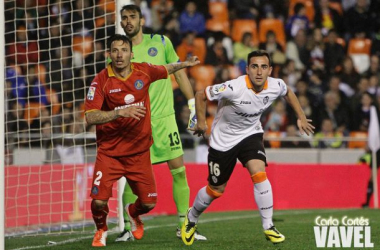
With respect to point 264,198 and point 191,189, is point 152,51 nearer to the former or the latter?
point 264,198

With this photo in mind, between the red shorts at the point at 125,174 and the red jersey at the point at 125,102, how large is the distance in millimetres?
72

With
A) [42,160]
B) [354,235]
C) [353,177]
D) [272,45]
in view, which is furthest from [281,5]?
[354,235]

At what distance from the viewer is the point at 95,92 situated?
812 cm

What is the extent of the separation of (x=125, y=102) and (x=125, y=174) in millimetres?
676

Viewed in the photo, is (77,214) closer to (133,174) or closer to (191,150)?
(191,150)

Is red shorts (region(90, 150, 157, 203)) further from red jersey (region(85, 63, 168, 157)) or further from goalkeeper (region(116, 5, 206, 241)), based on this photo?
goalkeeper (region(116, 5, 206, 241))

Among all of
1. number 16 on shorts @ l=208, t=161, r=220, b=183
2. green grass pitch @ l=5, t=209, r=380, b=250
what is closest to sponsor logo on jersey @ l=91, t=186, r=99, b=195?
green grass pitch @ l=5, t=209, r=380, b=250

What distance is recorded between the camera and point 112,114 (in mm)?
7773

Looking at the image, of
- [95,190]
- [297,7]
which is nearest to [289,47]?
[297,7]

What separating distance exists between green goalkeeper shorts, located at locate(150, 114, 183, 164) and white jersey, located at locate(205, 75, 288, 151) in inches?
28.0

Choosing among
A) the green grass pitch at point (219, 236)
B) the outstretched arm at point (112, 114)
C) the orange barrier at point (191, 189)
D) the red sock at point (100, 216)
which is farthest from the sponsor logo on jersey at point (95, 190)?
the orange barrier at point (191, 189)

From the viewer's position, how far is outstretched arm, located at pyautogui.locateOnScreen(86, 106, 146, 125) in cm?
755

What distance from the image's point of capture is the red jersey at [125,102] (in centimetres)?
820

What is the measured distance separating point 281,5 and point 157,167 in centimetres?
756
